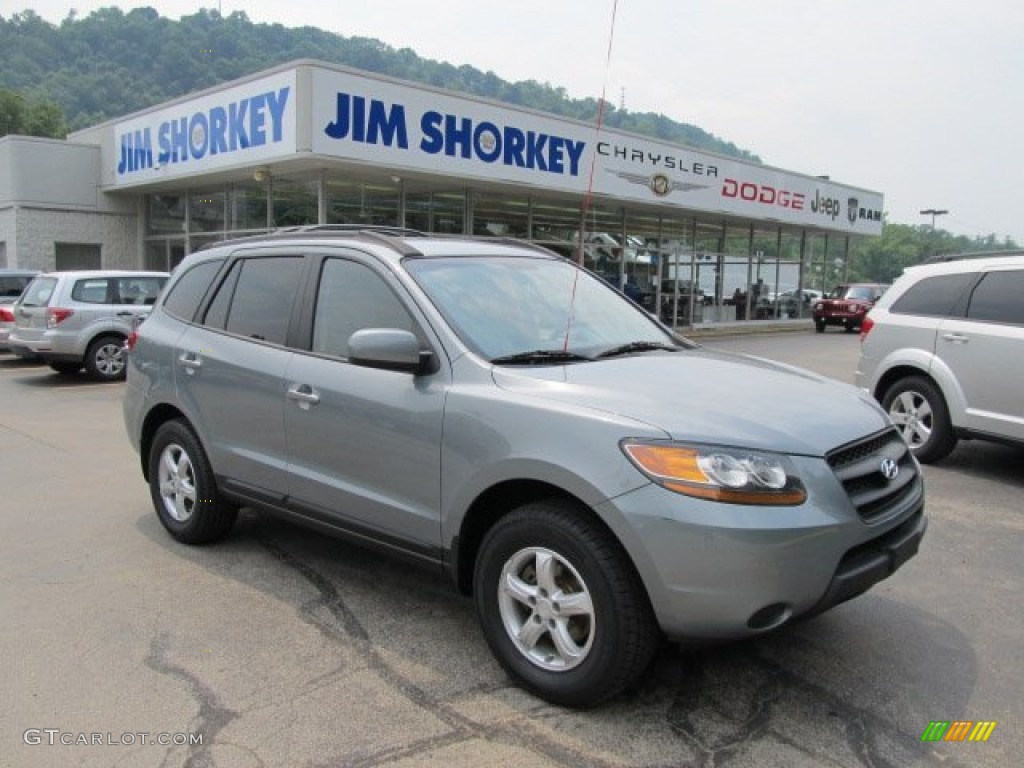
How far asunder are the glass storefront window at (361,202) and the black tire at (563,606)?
47.0 ft

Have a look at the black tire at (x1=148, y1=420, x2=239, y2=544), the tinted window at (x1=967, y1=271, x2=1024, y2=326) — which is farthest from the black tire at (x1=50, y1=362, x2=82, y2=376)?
the tinted window at (x1=967, y1=271, x2=1024, y2=326)

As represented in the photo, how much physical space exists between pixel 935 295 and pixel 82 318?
1119 cm

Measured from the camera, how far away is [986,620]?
405cm

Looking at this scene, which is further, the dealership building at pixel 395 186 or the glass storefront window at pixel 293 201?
the glass storefront window at pixel 293 201

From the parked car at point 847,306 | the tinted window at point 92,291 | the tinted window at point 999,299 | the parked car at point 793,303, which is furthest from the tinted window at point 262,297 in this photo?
the parked car at point 793,303

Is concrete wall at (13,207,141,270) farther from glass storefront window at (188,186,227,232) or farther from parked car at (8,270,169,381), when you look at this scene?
parked car at (8,270,169,381)

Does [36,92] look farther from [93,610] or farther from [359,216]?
[93,610]

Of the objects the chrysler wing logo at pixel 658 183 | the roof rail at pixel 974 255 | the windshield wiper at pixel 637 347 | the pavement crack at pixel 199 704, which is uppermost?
the chrysler wing logo at pixel 658 183

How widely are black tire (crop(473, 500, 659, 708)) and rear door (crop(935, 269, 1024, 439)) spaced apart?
5023mm

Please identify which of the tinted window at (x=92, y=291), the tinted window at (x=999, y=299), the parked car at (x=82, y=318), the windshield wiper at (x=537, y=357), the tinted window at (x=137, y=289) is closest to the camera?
the windshield wiper at (x=537, y=357)

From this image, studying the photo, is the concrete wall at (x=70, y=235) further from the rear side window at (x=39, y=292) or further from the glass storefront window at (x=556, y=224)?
the glass storefront window at (x=556, y=224)

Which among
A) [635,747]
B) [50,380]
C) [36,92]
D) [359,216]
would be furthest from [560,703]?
[36,92]

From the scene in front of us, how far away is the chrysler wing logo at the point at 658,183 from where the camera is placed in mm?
20547

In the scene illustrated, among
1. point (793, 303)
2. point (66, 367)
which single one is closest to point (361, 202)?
point (66, 367)
